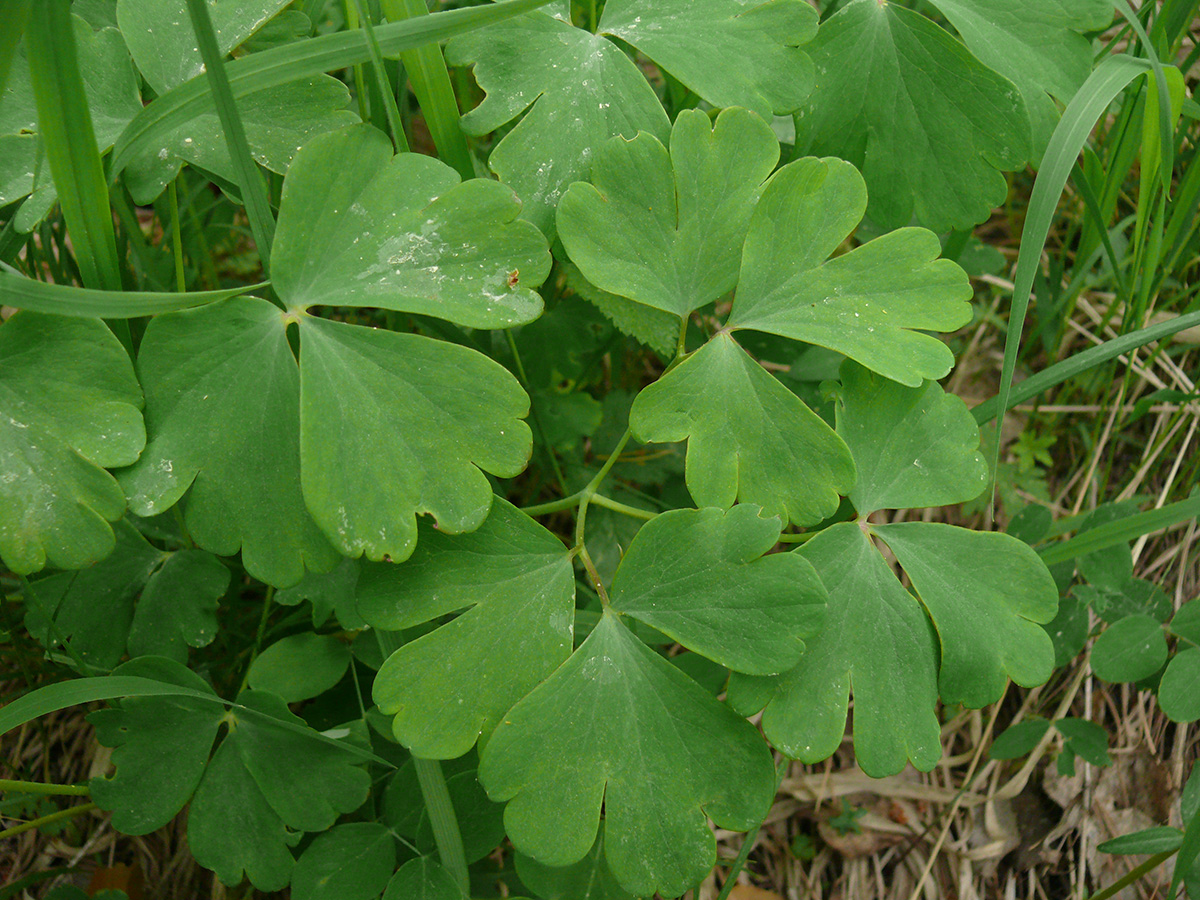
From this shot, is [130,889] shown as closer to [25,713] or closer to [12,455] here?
[25,713]

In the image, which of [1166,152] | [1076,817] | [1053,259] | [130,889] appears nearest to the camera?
[1166,152]

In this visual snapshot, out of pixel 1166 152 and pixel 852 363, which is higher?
pixel 1166 152

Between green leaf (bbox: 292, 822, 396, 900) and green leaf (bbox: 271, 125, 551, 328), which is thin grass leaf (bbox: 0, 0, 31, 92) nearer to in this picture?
green leaf (bbox: 271, 125, 551, 328)

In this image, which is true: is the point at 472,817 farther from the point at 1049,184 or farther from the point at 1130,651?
the point at 1049,184

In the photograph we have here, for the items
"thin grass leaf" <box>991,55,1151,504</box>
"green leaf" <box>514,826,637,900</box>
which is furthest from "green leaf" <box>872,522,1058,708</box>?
"green leaf" <box>514,826,637,900</box>

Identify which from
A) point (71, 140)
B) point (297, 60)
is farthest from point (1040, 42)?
point (71, 140)

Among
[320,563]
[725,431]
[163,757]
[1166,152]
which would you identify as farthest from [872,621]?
[163,757]

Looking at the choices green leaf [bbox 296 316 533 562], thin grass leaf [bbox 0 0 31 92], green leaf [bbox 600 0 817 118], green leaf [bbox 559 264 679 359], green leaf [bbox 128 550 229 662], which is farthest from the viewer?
green leaf [bbox 559 264 679 359]
